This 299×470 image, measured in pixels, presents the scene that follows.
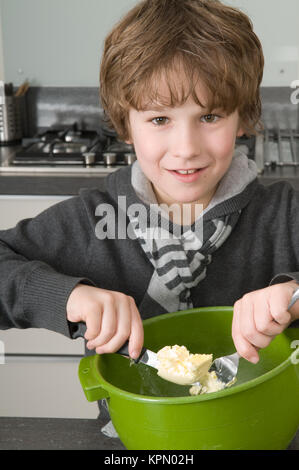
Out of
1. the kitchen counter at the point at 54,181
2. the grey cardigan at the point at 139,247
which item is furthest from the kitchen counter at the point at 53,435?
the kitchen counter at the point at 54,181

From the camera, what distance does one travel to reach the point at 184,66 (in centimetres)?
88

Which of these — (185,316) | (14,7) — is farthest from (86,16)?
(185,316)

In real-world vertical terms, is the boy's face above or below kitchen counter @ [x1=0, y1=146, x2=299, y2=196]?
above

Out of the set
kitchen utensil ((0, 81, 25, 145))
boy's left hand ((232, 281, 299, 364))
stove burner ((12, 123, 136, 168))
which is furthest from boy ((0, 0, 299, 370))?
kitchen utensil ((0, 81, 25, 145))

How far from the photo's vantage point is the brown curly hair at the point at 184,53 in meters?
0.88

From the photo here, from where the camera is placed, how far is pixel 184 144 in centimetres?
88

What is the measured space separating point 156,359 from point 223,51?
43 centimetres

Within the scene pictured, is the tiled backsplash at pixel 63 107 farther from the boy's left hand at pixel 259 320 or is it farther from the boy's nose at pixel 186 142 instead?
the boy's left hand at pixel 259 320

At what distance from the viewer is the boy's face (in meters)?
0.88

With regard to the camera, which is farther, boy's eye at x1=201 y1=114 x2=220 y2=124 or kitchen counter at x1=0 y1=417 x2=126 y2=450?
boy's eye at x1=201 y1=114 x2=220 y2=124

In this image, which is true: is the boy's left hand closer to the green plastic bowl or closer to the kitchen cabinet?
the green plastic bowl

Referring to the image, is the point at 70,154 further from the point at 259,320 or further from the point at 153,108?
the point at 259,320

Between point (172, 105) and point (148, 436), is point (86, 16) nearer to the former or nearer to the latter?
point (172, 105)

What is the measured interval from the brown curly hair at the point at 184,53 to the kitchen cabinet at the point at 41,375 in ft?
3.08
